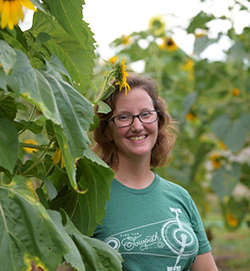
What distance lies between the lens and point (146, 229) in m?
1.80

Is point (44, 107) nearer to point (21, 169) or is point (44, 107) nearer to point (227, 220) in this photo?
point (21, 169)

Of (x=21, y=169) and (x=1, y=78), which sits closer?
(x=1, y=78)

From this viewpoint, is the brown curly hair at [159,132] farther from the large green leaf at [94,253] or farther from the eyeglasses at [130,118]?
the large green leaf at [94,253]

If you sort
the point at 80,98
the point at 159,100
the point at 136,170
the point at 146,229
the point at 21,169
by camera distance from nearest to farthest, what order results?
the point at 80,98
the point at 21,169
the point at 146,229
the point at 136,170
the point at 159,100

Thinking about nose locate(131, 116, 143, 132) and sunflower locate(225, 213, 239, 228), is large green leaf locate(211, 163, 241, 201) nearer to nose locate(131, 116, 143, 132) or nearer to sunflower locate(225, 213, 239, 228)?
sunflower locate(225, 213, 239, 228)

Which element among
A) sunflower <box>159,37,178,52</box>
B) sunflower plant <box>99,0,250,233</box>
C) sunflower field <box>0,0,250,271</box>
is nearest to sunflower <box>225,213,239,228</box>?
sunflower plant <box>99,0,250,233</box>

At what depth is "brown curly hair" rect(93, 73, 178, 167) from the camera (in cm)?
196

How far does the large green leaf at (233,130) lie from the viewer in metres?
4.18

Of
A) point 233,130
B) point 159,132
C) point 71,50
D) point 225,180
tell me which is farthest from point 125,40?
point 71,50

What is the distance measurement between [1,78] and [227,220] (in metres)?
4.39

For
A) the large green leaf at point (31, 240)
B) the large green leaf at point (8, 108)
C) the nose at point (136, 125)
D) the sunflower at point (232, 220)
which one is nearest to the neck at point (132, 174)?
the nose at point (136, 125)

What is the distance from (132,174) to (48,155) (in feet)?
1.83

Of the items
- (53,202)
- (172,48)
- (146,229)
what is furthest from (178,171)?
(53,202)

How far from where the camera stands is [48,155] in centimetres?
145
